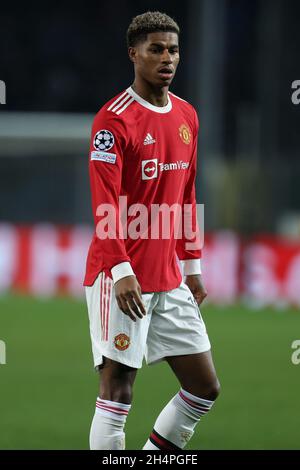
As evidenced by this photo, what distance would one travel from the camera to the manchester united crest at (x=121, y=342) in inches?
207

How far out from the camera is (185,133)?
217 inches

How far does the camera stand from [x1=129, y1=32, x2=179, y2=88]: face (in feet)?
17.4

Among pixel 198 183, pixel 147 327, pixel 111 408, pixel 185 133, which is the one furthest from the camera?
pixel 198 183

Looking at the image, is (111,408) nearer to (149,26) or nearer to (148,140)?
(148,140)

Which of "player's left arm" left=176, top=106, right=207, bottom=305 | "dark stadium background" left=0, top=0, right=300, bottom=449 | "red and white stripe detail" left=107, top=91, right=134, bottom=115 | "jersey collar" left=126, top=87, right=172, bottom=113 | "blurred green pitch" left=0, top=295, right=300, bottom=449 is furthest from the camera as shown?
"dark stadium background" left=0, top=0, right=300, bottom=449

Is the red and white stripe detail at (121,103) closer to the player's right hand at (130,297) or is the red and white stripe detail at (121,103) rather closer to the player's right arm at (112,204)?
the player's right arm at (112,204)

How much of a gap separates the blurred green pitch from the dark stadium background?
0.02 meters

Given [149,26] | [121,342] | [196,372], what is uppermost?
[149,26]

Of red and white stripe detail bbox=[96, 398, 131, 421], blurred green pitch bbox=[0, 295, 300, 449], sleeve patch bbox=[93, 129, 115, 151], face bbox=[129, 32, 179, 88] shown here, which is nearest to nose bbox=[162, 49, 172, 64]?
face bbox=[129, 32, 179, 88]

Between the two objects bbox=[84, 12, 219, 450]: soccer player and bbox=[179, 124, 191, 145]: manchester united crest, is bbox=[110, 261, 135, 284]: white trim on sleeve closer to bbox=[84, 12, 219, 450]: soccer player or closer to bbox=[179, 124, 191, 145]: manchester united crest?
bbox=[84, 12, 219, 450]: soccer player

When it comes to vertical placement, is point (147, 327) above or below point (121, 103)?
below

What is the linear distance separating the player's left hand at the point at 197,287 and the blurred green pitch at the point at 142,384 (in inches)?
55.4

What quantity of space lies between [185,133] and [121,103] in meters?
0.40

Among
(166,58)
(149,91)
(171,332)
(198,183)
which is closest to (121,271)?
(171,332)
